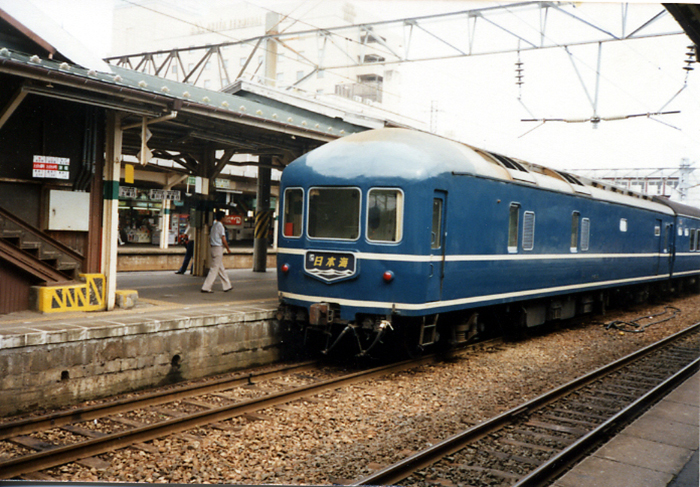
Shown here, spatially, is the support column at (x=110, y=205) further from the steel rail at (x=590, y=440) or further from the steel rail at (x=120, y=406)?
the steel rail at (x=590, y=440)

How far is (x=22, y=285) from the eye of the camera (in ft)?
26.8

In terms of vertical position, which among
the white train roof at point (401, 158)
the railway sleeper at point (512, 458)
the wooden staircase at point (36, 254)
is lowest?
the railway sleeper at point (512, 458)

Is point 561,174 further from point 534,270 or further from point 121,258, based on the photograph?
point 121,258

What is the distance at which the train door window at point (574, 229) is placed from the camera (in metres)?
12.3

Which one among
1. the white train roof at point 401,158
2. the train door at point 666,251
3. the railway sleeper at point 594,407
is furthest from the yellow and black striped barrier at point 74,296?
the train door at point 666,251

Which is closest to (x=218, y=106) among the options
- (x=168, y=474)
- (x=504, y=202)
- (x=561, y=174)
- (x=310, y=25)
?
(x=310, y=25)

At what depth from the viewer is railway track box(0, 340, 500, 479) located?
508 centimetres

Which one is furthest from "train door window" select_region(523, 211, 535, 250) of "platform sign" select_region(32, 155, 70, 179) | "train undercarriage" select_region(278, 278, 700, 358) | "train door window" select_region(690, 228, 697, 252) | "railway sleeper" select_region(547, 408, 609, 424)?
"train door window" select_region(690, 228, 697, 252)

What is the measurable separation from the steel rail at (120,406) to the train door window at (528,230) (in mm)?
4571

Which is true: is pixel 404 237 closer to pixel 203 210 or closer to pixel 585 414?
pixel 585 414

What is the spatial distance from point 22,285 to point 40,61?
2.95 m

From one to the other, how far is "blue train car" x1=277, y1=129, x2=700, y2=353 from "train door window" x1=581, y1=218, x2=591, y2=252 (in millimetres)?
2255

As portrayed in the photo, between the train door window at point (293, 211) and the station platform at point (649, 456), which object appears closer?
the station platform at point (649, 456)

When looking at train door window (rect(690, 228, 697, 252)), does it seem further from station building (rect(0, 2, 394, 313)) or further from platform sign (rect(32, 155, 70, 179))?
platform sign (rect(32, 155, 70, 179))
